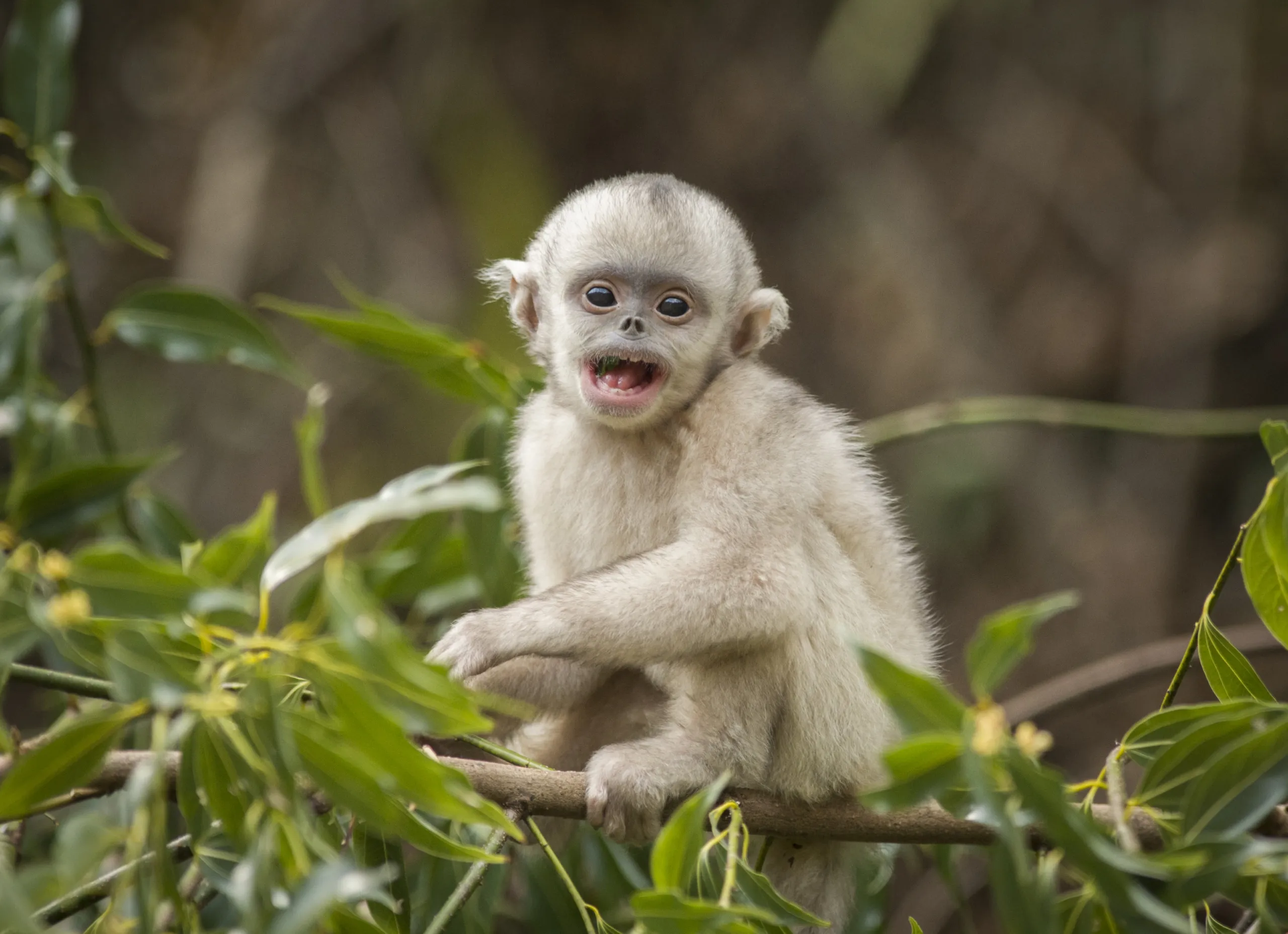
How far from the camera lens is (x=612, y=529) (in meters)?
3.40

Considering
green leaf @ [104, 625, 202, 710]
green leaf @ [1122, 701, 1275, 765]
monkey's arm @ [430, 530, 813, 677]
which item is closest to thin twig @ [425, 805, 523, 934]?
monkey's arm @ [430, 530, 813, 677]

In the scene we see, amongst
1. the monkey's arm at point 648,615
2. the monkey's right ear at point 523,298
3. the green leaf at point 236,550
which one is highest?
the monkey's right ear at point 523,298

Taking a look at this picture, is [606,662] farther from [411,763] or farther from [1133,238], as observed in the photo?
[1133,238]

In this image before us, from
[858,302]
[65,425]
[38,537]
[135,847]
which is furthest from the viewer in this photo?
[858,302]

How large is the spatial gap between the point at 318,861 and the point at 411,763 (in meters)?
0.34

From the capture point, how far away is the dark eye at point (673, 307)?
3531 millimetres

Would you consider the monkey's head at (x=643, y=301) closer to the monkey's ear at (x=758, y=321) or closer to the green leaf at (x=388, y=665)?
the monkey's ear at (x=758, y=321)

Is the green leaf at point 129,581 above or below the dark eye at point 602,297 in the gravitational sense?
below

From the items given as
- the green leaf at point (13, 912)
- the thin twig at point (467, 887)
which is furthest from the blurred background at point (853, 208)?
the green leaf at point (13, 912)

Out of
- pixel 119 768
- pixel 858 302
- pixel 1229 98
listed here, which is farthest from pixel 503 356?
pixel 119 768

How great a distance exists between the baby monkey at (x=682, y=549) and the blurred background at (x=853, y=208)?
3.41m

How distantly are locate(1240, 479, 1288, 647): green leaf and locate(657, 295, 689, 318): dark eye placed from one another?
166 centimetres

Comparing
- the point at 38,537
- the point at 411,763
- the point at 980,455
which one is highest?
→ the point at 980,455

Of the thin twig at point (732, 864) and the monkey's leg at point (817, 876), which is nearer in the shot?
the thin twig at point (732, 864)
